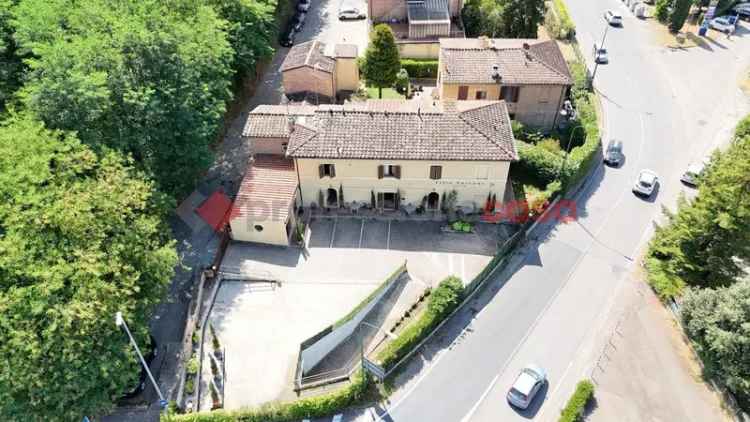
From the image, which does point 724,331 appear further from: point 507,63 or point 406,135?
point 507,63

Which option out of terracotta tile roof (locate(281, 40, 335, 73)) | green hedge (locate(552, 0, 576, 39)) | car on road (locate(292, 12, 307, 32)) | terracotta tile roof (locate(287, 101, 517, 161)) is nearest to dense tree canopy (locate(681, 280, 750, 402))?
terracotta tile roof (locate(287, 101, 517, 161))

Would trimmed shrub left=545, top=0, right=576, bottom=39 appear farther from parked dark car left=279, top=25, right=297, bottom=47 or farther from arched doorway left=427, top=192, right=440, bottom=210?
arched doorway left=427, top=192, right=440, bottom=210

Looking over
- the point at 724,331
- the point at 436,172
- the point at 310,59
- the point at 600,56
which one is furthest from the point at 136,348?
the point at 600,56

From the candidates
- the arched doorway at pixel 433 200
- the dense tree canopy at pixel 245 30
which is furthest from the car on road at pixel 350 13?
the arched doorway at pixel 433 200

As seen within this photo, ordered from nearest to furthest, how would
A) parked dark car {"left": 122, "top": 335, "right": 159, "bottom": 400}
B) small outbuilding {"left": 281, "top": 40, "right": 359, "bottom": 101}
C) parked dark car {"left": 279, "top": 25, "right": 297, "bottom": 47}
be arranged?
parked dark car {"left": 122, "top": 335, "right": 159, "bottom": 400}
small outbuilding {"left": 281, "top": 40, "right": 359, "bottom": 101}
parked dark car {"left": 279, "top": 25, "right": 297, "bottom": 47}

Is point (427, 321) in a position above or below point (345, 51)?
below

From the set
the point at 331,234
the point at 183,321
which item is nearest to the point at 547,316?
the point at 331,234
